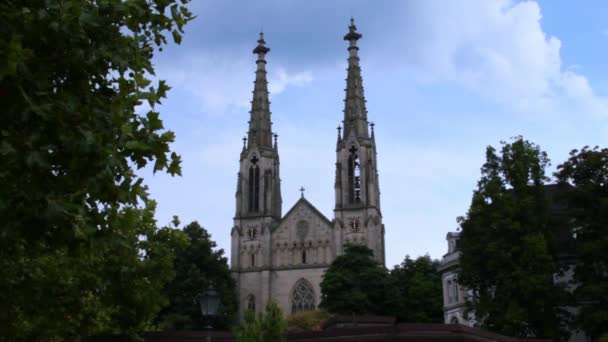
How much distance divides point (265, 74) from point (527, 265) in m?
59.0

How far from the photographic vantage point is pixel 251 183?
8088 centimetres

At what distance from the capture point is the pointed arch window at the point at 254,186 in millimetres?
79981

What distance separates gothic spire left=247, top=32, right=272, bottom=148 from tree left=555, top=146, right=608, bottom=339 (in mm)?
52474

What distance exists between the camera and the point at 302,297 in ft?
247

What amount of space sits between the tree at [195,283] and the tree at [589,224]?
3536 centimetres

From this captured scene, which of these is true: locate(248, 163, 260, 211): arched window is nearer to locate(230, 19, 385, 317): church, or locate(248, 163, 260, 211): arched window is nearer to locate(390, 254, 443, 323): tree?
locate(230, 19, 385, 317): church

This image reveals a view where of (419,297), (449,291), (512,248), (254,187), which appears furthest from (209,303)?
(254,187)

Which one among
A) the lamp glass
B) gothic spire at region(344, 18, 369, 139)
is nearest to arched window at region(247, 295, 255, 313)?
gothic spire at region(344, 18, 369, 139)

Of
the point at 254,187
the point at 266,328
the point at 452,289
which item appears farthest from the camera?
the point at 254,187

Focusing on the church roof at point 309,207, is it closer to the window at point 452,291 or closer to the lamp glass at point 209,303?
the window at point 452,291

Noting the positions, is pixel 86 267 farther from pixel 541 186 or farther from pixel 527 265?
pixel 541 186

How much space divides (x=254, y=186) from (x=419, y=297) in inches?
892

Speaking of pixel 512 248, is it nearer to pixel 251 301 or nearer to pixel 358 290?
pixel 358 290

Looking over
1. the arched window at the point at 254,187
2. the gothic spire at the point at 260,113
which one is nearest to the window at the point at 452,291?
the arched window at the point at 254,187
